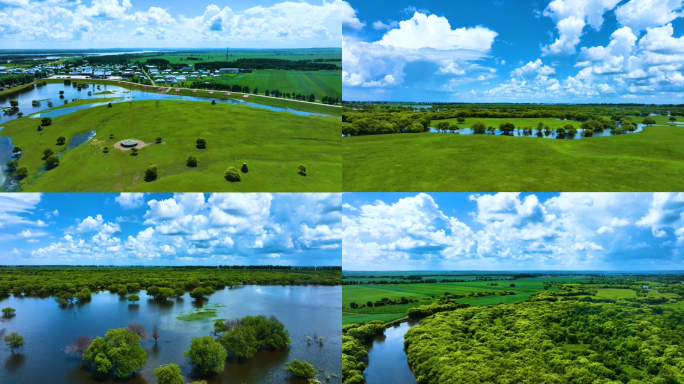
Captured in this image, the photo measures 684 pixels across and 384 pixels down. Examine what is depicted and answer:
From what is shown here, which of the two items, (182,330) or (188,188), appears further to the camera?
(188,188)

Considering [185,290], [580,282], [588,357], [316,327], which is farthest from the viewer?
[580,282]

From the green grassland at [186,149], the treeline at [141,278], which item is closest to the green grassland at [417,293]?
the treeline at [141,278]

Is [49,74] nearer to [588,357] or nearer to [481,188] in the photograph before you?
[481,188]

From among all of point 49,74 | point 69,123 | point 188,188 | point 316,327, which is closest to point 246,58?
point 49,74

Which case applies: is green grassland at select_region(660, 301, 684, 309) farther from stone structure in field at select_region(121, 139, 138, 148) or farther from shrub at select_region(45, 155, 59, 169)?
shrub at select_region(45, 155, 59, 169)

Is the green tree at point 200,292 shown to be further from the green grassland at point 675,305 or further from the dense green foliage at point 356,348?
the green grassland at point 675,305

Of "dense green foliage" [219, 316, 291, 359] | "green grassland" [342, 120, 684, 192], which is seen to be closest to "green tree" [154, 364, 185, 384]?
"dense green foliage" [219, 316, 291, 359]

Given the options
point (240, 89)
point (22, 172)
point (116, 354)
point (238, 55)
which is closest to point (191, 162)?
point (22, 172)
